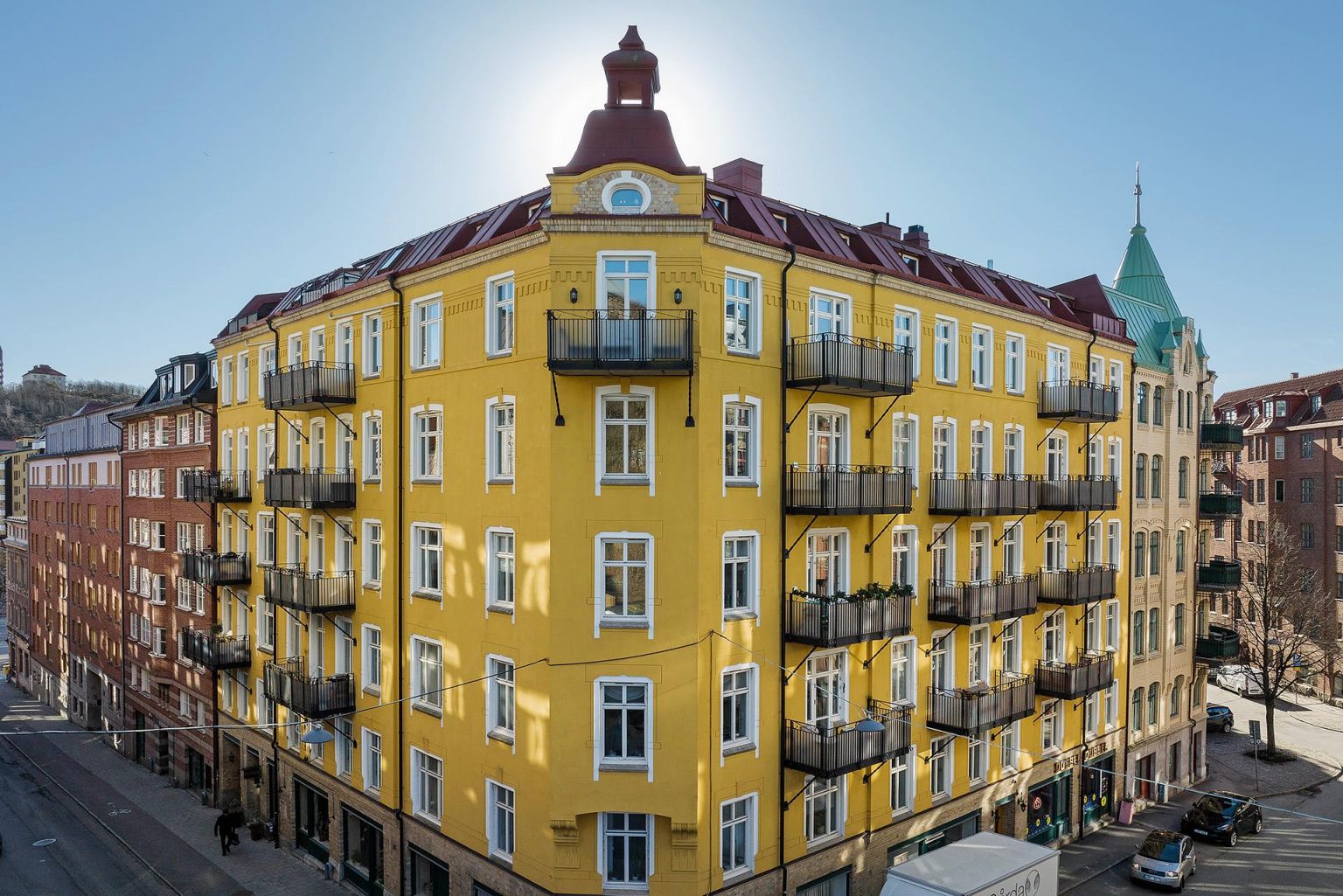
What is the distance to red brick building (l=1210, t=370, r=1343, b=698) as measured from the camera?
1955 inches

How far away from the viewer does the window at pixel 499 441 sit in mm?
18938

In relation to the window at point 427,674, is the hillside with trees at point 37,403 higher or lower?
higher

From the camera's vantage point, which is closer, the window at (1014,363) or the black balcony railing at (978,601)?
the black balcony railing at (978,601)

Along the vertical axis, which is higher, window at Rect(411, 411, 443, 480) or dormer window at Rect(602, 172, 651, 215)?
dormer window at Rect(602, 172, 651, 215)

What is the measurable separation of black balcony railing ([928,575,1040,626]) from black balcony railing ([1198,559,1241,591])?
1587 cm

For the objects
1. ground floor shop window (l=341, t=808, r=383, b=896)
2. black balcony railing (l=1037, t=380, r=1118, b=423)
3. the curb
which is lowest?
the curb

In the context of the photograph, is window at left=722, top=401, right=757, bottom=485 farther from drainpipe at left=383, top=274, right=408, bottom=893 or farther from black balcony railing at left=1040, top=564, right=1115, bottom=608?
black balcony railing at left=1040, top=564, right=1115, bottom=608

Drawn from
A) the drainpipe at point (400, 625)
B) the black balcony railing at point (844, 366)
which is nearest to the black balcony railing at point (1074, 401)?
the black balcony railing at point (844, 366)

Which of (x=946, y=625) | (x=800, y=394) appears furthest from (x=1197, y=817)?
(x=800, y=394)

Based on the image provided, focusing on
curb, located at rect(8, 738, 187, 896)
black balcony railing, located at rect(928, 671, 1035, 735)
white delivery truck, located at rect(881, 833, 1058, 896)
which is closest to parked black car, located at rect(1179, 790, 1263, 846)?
black balcony railing, located at rect(928, 671, 1035, 735)

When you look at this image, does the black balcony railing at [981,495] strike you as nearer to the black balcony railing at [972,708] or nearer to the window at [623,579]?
the black balcony railing at [972,708]

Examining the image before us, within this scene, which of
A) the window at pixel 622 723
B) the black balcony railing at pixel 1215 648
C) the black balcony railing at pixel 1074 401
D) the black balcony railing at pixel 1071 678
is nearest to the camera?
the window at pixel 622 723

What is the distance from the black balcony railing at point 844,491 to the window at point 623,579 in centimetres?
377

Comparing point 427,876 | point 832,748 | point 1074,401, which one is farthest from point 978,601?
point 427,876
